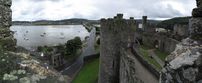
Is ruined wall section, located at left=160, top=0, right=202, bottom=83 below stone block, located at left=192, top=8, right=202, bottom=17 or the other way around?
below

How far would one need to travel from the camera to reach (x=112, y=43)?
25250 millimetres

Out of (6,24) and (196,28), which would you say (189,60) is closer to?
(196,28)

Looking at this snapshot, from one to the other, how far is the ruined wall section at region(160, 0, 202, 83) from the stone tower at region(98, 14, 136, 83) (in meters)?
21.8

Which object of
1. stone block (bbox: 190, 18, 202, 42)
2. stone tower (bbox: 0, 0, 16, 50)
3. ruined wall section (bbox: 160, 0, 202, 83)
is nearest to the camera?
ruined wall section (bbox: 160, 0, 202, 83)

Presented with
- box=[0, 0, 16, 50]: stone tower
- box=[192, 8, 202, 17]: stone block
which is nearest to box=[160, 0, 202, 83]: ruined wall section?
box=[192, 8, 202, 17]: stone block

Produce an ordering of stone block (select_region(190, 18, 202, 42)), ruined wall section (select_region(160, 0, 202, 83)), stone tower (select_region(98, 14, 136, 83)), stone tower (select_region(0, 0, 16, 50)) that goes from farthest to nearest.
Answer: stone tower (select_region(98, 14, 136, 83)) < stone tower (select_region(0, 0, 16, 50)) < stone block (select_region(190, 18, 202, 42)) < ruined wall section (select_region(160, 0, 202, 83))

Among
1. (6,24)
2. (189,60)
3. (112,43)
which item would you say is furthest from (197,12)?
(112,43)

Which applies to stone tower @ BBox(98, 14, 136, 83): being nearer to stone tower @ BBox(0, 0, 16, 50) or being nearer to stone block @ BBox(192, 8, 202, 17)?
stone tower @ BBox(0, 0, 16, 50)

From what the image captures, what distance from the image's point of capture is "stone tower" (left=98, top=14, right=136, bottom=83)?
82.8 feet

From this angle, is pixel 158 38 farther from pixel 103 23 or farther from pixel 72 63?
pixel 103 23

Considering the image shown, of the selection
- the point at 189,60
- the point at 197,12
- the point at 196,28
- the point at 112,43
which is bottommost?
the point at 112,43

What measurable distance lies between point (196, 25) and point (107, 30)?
2209 cm

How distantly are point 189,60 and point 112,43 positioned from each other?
2234cm

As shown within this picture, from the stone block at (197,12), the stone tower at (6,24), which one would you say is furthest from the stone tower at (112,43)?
the stone block at (197,12)
